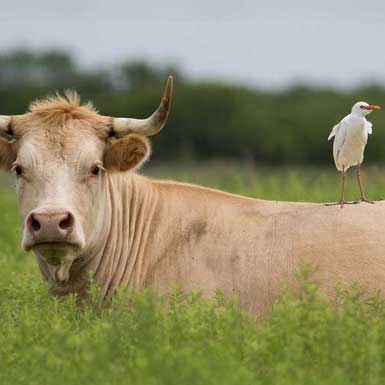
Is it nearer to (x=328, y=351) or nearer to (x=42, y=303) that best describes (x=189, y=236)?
(x=42, y=303)

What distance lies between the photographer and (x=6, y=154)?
9.30 meters

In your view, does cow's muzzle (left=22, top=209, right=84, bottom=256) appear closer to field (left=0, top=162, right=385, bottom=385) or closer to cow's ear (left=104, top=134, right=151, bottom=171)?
field (left=0, top=162, right=385, bottom=385)

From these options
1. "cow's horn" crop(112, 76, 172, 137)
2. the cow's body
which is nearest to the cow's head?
"cow's horn" crop(112, 76, 172, 137)

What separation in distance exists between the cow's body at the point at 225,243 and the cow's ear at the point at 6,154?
2.91 ft

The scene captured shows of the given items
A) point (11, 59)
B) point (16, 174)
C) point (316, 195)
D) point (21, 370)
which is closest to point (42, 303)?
point (16, 174)

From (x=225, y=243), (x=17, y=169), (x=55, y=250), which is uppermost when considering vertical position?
(x=17, y=169)

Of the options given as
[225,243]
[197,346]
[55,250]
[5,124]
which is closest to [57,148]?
[5,124]

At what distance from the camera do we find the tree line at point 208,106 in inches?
3056

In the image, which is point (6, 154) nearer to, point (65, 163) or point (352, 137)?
point (65, 163)

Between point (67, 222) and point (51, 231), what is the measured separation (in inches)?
7.5

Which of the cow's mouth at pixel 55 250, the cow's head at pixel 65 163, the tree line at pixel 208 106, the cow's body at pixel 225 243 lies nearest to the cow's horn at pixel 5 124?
the cow's head at pixel 65 163

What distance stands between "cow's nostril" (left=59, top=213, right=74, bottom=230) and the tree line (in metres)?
58.6

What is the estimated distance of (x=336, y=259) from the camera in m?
9.02

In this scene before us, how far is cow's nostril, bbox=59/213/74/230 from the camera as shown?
27.6ft
